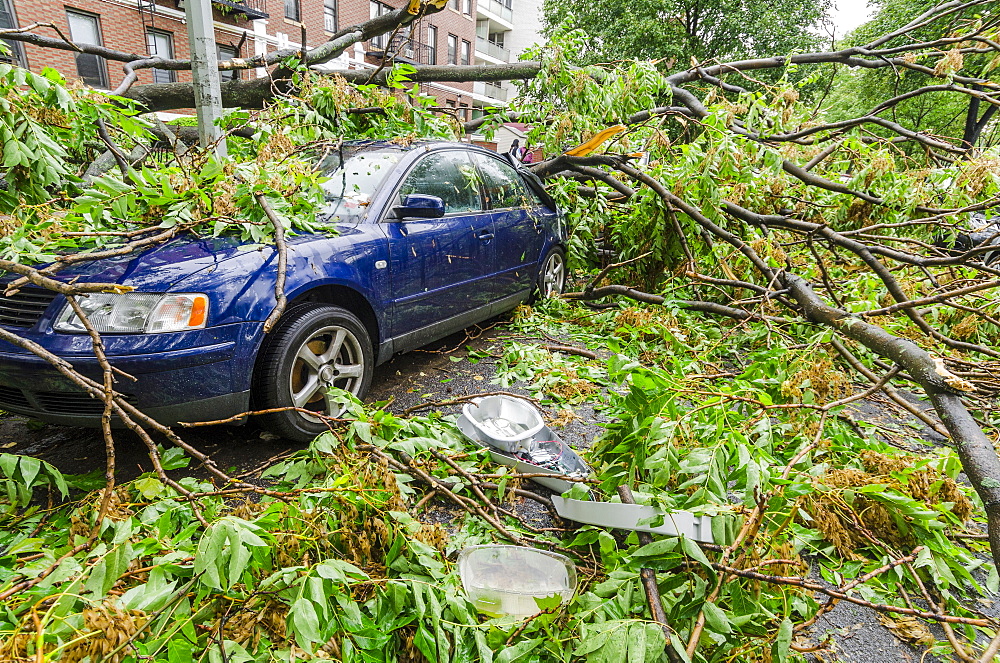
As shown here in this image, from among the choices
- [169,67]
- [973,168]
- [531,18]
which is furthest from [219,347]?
[531,18]

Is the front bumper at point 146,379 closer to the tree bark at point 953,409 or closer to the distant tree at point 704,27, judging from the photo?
the tree bark at point 953,409

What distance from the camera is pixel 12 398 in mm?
2438

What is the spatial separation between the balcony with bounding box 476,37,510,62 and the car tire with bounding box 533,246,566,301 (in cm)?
3700

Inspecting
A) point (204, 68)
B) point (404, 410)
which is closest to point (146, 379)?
point (404, 410)

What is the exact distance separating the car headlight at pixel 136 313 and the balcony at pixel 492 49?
40.2 meters

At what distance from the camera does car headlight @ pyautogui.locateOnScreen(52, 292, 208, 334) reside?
2385 mm

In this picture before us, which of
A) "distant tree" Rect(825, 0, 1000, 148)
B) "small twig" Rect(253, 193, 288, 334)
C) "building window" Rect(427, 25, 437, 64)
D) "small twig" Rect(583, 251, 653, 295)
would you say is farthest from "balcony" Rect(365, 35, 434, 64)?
"small twig" Rect(253, 193, 288, 334)

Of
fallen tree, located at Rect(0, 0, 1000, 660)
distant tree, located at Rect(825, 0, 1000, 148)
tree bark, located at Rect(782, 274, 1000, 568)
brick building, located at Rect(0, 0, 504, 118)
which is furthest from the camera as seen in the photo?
brick building, located at Rect(0, 0, 504, 118)

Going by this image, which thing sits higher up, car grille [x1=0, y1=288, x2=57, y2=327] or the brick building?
the brick building

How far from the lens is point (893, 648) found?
6.17ft

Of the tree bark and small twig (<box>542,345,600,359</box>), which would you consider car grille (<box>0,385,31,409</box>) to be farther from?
the tree bark

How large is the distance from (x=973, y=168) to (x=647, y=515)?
4.52m

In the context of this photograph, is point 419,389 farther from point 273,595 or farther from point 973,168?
point 973,168

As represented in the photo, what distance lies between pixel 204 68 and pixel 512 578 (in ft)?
13.3
